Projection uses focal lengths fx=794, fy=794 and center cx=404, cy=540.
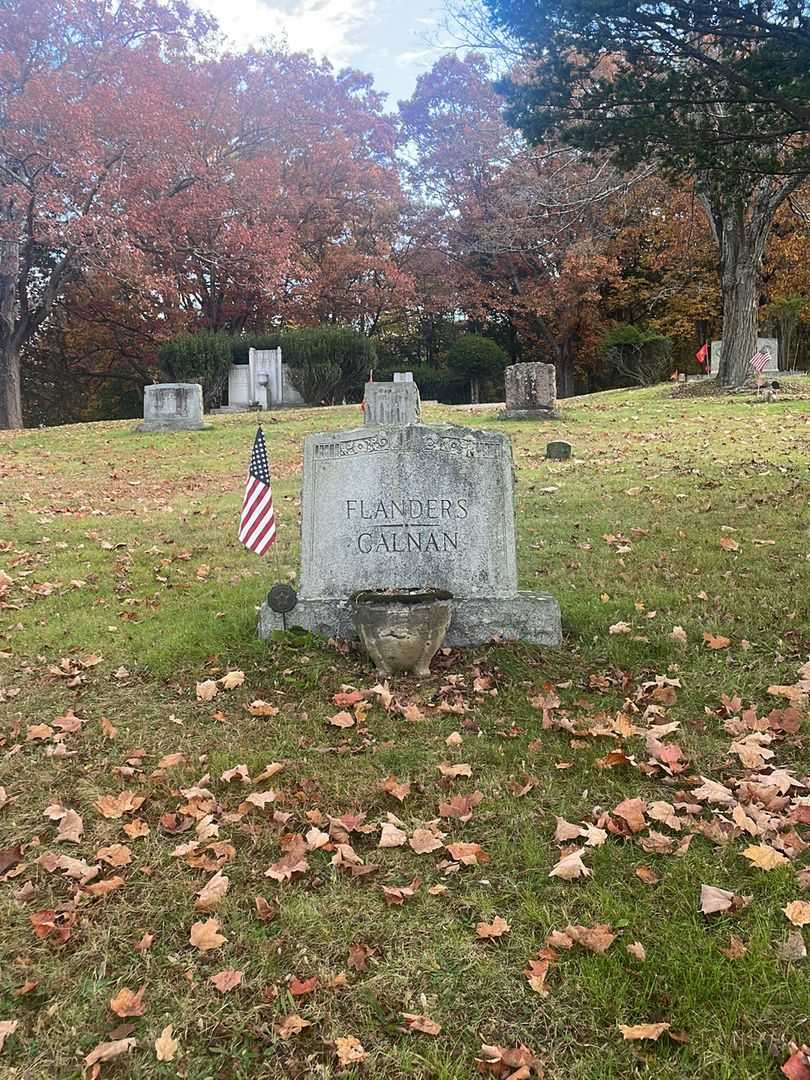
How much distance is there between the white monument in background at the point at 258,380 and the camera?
74.4 feet

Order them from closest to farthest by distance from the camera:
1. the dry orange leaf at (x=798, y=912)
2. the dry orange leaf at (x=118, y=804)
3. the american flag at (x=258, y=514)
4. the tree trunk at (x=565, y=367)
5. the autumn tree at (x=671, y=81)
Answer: the dry orange leaf at (x=798, y=912), the dry orange leaf at (x=118, y=804), the american flag at (x=258, y=514), the autumn tree at (x=671, y=81), the tree trunk at (x=565, y=367)

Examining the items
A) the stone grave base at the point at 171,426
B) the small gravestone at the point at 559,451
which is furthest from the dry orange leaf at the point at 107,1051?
the stone grave base at the point at 171,426

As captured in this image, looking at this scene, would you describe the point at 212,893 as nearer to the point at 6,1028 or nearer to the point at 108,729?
the point at 6,1028

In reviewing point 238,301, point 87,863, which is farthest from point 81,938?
point 238,301

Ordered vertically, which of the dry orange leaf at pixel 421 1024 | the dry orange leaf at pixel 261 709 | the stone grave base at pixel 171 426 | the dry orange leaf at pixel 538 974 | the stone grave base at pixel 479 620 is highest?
the stone grave base at pixel 171 426

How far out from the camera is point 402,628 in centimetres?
465

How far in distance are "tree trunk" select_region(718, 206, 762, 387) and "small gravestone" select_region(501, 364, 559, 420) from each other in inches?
244

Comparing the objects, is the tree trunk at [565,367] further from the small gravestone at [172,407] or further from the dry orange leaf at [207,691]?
the dry orange leaf at [207,691]

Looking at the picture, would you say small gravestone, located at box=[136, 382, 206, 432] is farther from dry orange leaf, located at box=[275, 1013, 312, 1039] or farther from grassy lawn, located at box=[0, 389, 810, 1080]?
dry orange leaf, located at box=[275, 1013, 312, 1039]

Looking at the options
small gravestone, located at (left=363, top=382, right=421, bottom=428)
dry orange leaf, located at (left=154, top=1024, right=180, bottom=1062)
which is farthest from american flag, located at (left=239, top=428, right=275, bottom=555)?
small gravestone, located at (left=363, top=382, right=421, bottom=428)

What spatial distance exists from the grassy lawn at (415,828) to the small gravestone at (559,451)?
5018 millimetres

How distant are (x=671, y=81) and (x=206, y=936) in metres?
6.77

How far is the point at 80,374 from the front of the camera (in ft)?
111

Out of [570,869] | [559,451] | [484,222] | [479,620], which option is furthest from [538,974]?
[484,222]
